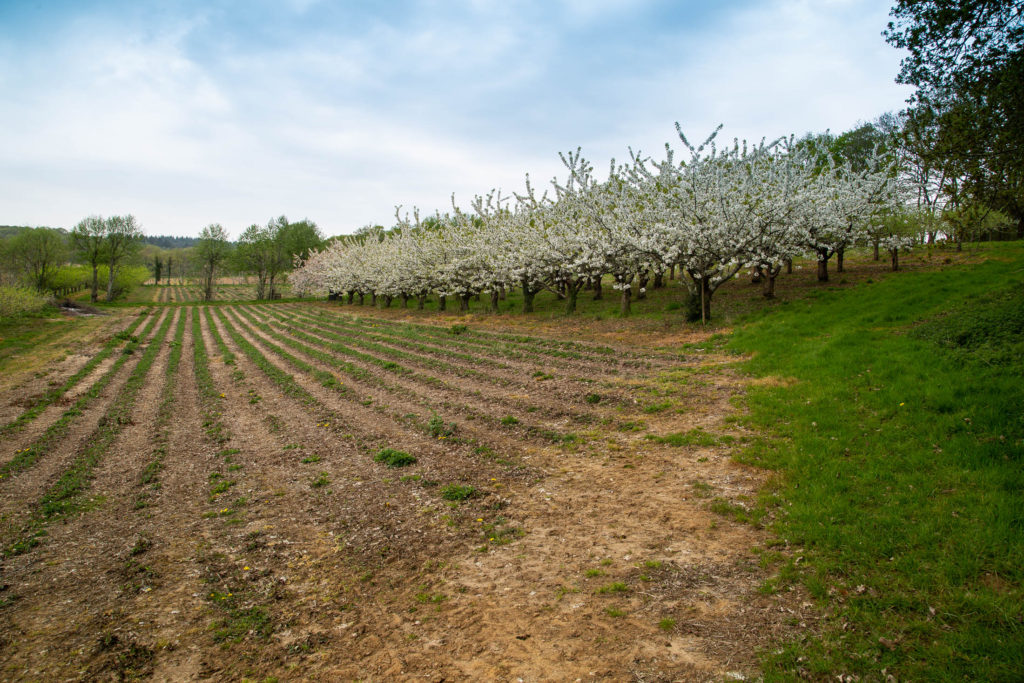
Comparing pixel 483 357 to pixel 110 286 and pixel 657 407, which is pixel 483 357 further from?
pixel 110 286

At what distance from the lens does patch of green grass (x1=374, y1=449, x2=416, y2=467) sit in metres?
10.6

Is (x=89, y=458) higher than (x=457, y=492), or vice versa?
(x=457, y=492)

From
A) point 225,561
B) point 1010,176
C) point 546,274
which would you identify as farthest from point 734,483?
point 546,274

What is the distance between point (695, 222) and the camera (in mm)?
22953

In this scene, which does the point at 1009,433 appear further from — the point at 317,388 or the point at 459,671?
the point at 317,388

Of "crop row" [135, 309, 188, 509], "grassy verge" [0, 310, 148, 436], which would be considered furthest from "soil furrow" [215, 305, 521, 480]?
"grassy verge" [0, 310, 148, 436]

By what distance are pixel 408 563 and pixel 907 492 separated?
7077 millimetres

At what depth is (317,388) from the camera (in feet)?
60.8

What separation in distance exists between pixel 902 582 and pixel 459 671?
4.76 m

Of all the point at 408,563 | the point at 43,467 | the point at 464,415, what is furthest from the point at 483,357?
the point at 408,563

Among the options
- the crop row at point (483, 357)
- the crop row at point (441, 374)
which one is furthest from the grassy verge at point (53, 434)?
the crop row at point (483, 357)

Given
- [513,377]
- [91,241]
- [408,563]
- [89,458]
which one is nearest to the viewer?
[408,563]

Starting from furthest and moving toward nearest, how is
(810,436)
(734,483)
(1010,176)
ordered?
(1010,176) < (810,436) < (734,483)

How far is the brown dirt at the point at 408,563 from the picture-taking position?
16.8 feet
